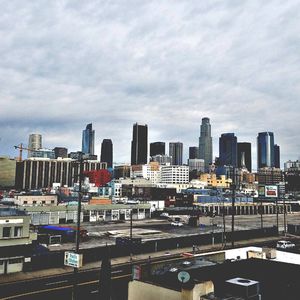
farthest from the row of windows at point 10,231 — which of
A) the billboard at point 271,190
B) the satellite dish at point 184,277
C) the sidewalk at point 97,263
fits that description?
the billboard at point 271,190

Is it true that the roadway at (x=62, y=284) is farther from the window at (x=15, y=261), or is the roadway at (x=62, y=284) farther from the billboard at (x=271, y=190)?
the billboard at (x=271, y=190)

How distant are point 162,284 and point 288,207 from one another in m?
160

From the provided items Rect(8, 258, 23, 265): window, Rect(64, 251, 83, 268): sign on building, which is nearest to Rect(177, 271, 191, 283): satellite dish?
Rect(64, 251, 83, 268): sign on building

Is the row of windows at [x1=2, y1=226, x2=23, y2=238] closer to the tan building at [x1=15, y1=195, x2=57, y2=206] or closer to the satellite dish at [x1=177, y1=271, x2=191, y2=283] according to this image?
the satellite dish at [x1=177, y1=271, x2=191, y2=283]

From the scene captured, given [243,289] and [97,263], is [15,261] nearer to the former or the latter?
[97,263]

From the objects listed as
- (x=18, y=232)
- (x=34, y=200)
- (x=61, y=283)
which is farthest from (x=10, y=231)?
(x=34, y=200)

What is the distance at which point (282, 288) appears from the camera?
2145 cm

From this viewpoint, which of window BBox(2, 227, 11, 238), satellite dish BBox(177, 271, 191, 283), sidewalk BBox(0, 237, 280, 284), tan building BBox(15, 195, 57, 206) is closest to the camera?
satellite dish BBox(177, 271, 191, 283)

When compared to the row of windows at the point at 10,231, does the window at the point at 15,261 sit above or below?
below

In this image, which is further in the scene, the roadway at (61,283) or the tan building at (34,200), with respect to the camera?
the tan building at (34,200)

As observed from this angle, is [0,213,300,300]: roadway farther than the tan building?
No

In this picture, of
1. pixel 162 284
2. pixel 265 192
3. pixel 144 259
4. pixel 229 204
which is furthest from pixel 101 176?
pixel 162 284

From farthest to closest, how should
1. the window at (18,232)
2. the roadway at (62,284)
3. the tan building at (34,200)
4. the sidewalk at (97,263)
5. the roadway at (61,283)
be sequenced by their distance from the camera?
the tan building at (34,200)
the window at (18,232)
the sidewalk at (97,263)
the roadway at (61,283)
the roadway at (62,284)

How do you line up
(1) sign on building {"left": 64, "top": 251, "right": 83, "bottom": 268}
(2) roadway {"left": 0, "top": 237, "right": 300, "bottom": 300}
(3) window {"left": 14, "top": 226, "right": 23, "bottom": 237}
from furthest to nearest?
(3) window {"left": 14, "top": 226, "right": 23, "bottom": 237}
(2) roadway {"left": 0, "top": 237, "right": 300, "bottom": 300}
(1) sign on building {"left": 64, "top": 251, "right": 83, "bottom": 268}
